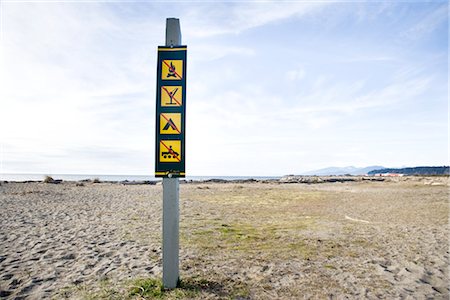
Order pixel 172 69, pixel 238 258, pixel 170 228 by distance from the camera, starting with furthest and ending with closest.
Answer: pixel 238 258
pixel 172 69
pixel 170 228

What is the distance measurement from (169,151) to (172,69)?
1.30 metres

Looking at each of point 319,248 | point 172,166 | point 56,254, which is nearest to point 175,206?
point 172,166

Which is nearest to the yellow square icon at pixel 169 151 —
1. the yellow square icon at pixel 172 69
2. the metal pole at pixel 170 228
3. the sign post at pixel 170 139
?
the sign post at pixel 170 139

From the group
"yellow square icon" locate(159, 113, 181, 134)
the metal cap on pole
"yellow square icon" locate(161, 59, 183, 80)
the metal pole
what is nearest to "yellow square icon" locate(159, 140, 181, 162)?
"yellow square icon" locate(159, 113, 181, 134)

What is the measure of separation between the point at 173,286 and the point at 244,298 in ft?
3.68

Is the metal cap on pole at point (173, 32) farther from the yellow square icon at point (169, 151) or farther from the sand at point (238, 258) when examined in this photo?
the sand at point (238, 258)

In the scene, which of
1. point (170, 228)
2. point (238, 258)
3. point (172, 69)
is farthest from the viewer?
point (238, 258)

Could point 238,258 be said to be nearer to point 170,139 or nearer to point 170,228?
point 170,228

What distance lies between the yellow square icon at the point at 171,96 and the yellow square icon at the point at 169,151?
0.60 meters

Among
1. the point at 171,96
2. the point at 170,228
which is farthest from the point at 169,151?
the point at 170,228

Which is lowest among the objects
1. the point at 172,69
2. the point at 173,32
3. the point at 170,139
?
the point at 170,139

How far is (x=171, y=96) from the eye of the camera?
4754mm

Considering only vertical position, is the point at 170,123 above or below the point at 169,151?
above

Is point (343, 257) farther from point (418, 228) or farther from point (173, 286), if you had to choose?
point (418, 228)
